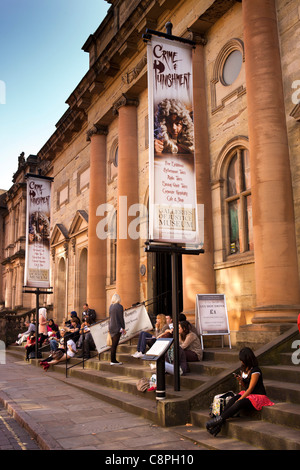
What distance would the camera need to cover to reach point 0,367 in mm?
16172

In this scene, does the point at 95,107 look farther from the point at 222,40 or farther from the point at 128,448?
the point at 128,448

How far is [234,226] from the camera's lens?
1239 centimetres

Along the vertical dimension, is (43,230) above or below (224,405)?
above

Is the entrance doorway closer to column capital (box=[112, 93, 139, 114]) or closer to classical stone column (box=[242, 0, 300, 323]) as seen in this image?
column capital (box=[112, 93, 139, 114])

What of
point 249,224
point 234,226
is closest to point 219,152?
point 234,226

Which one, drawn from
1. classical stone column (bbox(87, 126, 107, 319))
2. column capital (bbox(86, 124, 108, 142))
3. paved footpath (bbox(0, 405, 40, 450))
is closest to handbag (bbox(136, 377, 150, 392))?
paved footpath (bbox(0, 405, 40, 450))

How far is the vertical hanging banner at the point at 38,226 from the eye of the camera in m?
18.0

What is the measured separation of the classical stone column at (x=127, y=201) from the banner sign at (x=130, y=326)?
3.32 m

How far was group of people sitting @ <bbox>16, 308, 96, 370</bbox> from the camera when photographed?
14284 mm

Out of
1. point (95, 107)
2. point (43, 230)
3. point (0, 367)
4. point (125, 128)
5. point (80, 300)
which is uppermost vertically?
point (95, 107)

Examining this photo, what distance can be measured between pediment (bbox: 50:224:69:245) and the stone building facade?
305cm

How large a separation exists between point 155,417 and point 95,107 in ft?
56.1

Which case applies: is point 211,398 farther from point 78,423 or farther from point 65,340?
point 65,340
